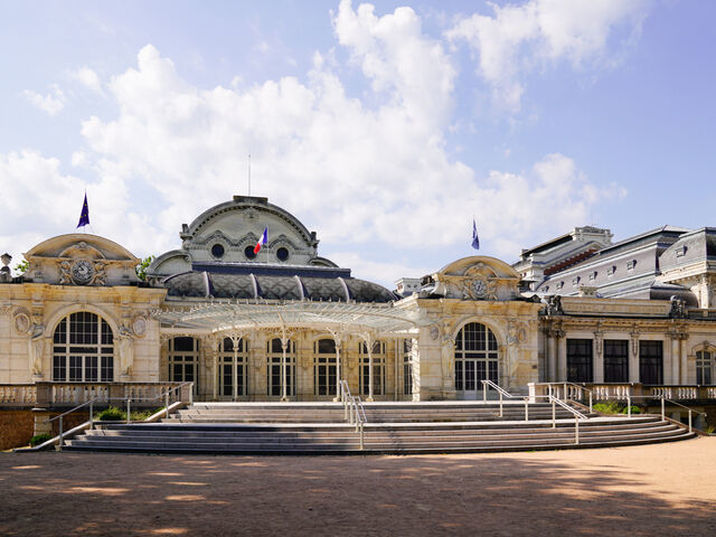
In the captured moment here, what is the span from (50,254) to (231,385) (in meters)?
8.68

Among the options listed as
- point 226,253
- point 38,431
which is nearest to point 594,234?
point 226,253

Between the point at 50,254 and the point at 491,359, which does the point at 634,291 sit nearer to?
the point at 491,359

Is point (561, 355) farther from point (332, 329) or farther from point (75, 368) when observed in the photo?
point (75, 368)

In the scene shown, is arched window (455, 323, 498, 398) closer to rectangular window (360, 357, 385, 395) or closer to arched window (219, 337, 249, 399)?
rectangular window (360, 357, 385, 395)

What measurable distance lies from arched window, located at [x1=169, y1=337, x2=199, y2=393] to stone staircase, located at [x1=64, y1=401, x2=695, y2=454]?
786cm

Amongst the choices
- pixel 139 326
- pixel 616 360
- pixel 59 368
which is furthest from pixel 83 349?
pixel 616 360

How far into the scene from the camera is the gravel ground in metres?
9.71

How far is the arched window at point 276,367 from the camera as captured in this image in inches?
1250

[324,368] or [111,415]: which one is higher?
[324,368]

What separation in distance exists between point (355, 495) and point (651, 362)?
28.2 m

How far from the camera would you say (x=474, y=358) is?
107 feet

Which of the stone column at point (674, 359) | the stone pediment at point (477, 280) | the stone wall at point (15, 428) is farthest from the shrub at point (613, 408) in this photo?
the stone wall at point (15, 428)

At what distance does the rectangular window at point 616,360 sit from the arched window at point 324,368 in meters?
13.0

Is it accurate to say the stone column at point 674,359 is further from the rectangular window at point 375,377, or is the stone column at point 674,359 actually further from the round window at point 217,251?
the round window at point 217,251
